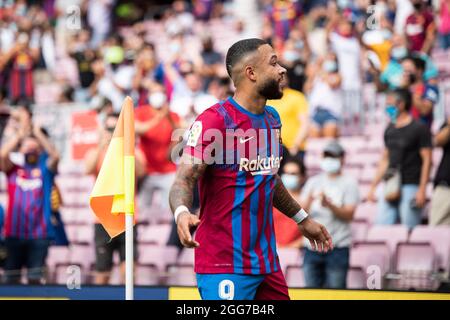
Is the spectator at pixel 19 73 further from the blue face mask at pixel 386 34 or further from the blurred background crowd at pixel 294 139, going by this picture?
the blue face mask at pixel 386 34

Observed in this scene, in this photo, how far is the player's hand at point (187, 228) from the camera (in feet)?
18.1

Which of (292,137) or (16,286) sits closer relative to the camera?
(16,286)

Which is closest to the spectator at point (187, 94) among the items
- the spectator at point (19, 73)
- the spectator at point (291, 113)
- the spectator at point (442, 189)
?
the spectator at point (291, 113)

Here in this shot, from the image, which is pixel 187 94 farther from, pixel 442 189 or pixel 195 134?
pixel 195 134

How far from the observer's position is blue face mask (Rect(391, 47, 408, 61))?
1302cm

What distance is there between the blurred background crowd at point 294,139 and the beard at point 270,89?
148 inches

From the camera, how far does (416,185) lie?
1112 cm

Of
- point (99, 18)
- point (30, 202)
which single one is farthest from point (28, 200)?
point (99, 18)

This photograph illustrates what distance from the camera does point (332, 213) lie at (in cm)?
→ 1030

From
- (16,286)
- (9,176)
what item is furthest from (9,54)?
(16,286)
